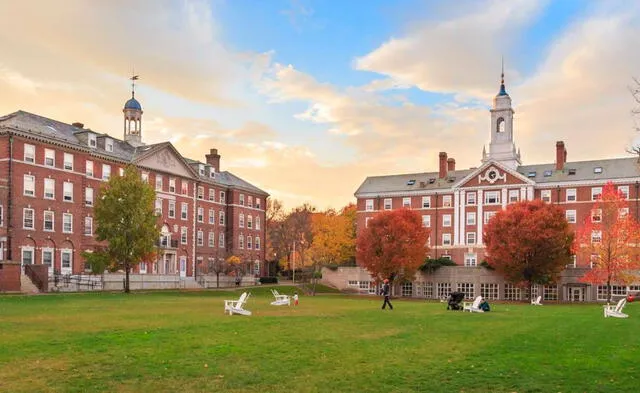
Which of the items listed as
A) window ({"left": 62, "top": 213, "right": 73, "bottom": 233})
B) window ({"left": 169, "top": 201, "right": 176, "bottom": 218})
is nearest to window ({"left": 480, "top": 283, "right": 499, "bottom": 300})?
window ({"left": 169, "top": 201, "right": 176, "bottom": 218})

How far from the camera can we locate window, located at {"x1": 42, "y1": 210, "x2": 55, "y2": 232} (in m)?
57.8

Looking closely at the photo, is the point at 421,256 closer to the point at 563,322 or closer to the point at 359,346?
the point at 563,322

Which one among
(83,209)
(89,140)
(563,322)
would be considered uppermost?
(89,140)

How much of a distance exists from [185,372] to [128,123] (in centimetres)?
6667

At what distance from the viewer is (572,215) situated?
77.8m

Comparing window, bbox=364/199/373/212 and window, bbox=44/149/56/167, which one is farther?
window, bbox=364/199/373/212

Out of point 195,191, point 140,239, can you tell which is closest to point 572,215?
point 195,191

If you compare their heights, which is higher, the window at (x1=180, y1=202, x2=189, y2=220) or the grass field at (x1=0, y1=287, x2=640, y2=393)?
the window at (x1=180, y1=202, x2=189, y2=220)

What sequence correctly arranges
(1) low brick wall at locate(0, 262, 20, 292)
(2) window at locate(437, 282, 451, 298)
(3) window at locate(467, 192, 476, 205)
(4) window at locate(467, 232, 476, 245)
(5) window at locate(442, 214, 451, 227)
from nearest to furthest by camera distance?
(1) low brick wall at locate(0, 262, 20, 292) < (2) window at locate(437, 282, 451, 298) < (4) window at locate(467, 232, 476, 245) < (3) window at locate(467, 192, 476, 205) < (5) window at locate(442, 214, 451, 227)

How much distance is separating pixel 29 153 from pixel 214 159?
3449 cm

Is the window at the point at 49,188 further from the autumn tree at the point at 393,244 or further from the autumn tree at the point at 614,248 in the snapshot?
the autumn tree at the point at 614,248

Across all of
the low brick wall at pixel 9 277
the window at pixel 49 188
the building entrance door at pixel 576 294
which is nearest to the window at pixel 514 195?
the building entrance door at pixel 576 294

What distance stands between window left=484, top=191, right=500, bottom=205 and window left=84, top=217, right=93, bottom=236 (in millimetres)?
46442

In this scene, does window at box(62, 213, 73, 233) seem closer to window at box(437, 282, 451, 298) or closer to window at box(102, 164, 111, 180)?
window at box(102, 164, 111, 180)
